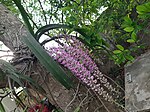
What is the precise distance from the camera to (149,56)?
1.18 metres

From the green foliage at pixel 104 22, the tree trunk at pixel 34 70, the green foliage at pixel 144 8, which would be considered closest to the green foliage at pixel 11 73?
the tree trunk at pixel 34 70

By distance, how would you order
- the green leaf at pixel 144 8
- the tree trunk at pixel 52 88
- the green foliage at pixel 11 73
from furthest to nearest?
1. the tree trunk at pixel 52 88
2. the green foliage at pixel 11 73
3. the green leaf at pixel 144 8

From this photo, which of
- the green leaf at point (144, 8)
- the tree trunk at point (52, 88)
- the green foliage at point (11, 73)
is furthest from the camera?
the tree trunk at point (52, 88)

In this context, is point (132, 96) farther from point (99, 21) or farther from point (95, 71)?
point (99, 21)

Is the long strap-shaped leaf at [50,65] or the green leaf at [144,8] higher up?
the long strap-shaped leaf at [50,65]

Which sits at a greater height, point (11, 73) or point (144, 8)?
point (11, 73)

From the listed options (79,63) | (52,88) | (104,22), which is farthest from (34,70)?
(104,22)

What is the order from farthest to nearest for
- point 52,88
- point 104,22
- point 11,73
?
point 104,22, point 52,88, point 11,73

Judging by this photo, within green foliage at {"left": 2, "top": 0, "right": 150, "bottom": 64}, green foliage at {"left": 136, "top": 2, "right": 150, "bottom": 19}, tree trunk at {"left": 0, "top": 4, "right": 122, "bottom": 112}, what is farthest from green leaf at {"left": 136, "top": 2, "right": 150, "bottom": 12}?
tree trunk at {"left": 0, "top": 4, "right": 122, "bottom": 112}

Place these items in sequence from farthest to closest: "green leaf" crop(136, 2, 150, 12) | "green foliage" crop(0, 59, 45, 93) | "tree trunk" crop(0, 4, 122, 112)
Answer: "tree trunk" crop(0, 4, 122, 112) → "green foliage" crop(0, 59, 45, 93) → "green leaf" crop(136, 2, 150, 12)

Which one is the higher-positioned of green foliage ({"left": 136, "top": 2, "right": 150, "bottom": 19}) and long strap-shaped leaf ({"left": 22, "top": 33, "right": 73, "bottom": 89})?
long strap-shaped leaf ({"left": 22, "top": 33, "right": 73, "bottom": 89})

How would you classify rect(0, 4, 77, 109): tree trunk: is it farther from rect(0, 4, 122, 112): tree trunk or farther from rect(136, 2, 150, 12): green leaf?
rect(136, 2, 150, 12): green leaf

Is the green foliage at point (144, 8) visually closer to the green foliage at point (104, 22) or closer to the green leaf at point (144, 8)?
the green leaf at point (144, 8)

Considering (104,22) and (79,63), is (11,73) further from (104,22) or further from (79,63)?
(104,22)
